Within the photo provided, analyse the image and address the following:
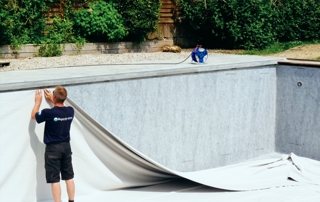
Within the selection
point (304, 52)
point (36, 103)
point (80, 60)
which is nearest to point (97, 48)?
point (80, 60)

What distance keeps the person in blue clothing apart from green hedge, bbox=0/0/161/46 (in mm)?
8505

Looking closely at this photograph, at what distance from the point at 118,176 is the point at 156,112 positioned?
Result: 2.88 ft

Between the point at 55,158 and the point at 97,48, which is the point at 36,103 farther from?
the point at 97,48

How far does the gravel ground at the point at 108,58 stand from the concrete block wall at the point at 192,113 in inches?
168

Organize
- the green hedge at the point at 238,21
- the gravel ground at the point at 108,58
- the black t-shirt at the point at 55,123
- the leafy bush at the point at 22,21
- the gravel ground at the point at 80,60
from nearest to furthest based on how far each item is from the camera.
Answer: the black t-shirt at the point at 55,123, the gravel ground at the point at 80,60, the gravel ground at the point at 108,58, the leafy bush at the point at 22,21, the green hedge at the point at 238,21

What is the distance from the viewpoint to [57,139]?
18.3 feet

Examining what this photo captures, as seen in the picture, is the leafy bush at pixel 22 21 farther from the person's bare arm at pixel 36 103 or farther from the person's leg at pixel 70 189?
the person's leg at pixel 70 189

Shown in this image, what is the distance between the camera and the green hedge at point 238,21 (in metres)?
16.2

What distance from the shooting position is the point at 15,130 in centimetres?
568

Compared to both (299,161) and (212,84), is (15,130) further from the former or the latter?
(299,161)

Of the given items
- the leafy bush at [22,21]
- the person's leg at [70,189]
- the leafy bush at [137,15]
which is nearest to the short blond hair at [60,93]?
the person's leg at [70,189]

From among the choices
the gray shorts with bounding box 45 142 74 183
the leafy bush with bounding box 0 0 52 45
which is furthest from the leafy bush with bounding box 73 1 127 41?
the gray shorts with bounding box 45 142 74 183

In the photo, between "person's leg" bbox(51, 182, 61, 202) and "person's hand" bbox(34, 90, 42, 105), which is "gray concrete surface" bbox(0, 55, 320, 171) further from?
"person's leg" bbox(51, 182, 61, 202)

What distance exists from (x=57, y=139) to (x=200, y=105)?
85.1 inches
